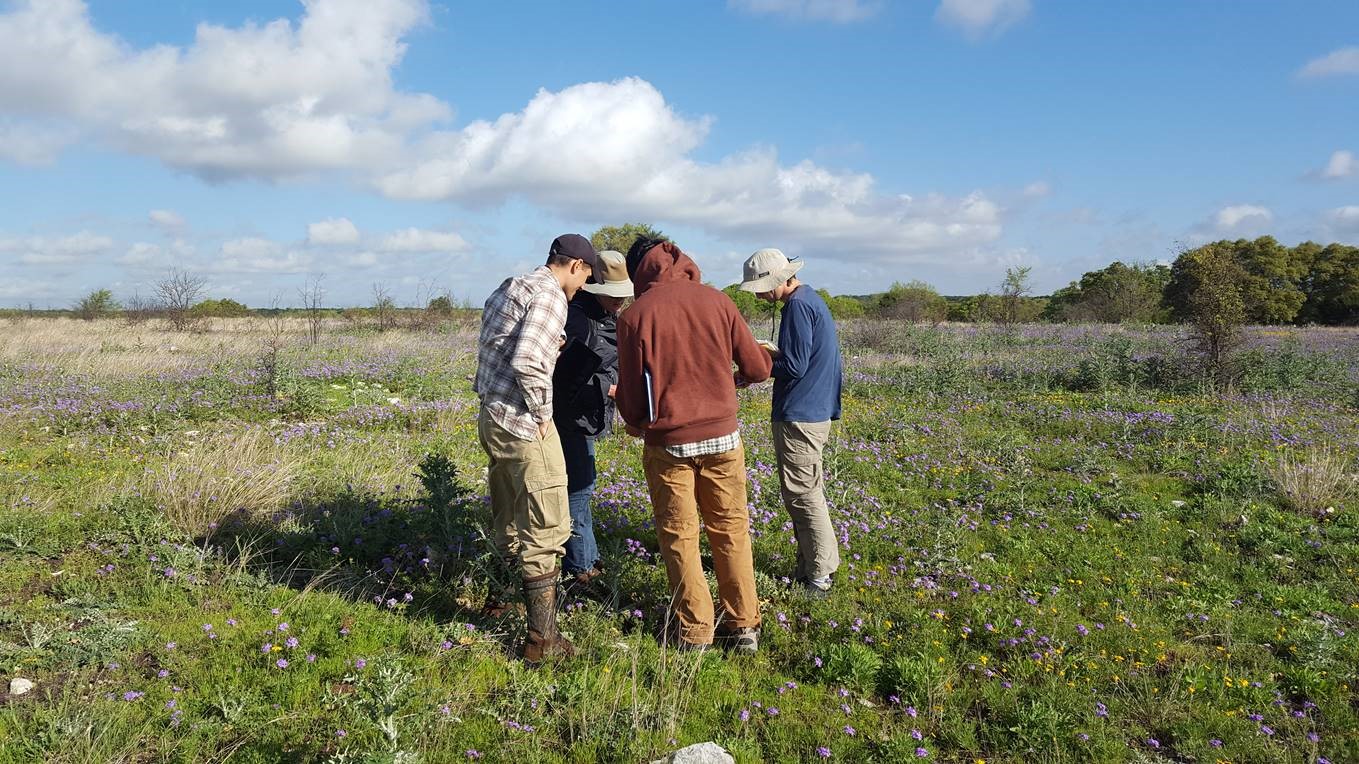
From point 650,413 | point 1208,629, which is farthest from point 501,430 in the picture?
point 1208,629

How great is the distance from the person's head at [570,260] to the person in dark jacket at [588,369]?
198mm

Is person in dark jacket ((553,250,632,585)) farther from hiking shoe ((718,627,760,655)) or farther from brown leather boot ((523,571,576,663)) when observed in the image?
hiking shoe ((718,627,760,655))

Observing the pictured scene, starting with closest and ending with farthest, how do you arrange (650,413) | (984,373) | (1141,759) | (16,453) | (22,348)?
1. (1141,759)
2. (650,413)
3. (16,453)
4. (984,373)
5. (22,348)

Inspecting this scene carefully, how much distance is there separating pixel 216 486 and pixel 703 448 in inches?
152

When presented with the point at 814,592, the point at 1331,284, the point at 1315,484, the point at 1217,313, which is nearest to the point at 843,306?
the point at 1331,284

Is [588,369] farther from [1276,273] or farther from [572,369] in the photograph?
[1276,273]

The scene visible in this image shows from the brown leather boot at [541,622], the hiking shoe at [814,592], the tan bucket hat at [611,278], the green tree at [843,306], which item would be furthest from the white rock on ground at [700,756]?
the green tree at [843,306]

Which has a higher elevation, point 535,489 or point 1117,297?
point 1117,297

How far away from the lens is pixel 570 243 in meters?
3.53

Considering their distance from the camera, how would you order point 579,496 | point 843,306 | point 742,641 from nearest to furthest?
point 742,641 → point 579,496 → point 843,306

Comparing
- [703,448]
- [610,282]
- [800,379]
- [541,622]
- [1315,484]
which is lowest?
[541,622]

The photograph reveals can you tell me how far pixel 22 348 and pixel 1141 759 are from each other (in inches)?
793

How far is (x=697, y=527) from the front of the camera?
11.7 ft

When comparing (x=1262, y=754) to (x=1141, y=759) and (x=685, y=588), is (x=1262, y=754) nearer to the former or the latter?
(x=1141, y=759)
